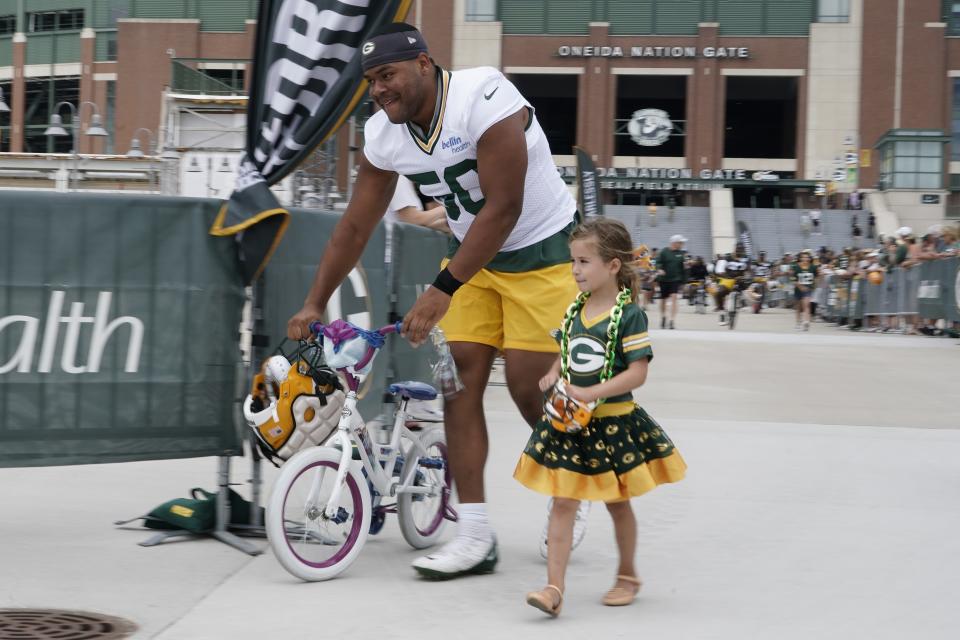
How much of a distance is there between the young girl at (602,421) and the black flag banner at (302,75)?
166 cm

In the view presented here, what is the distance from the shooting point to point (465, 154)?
461 centimetres

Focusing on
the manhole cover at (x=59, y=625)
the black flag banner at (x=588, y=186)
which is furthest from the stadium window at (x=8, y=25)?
the manhole cover at (x=59, y=625)

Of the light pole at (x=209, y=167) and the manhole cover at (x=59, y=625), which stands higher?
the light pole at (x=209, y=167)

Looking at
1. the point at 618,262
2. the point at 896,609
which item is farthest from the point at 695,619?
the point at 618,262

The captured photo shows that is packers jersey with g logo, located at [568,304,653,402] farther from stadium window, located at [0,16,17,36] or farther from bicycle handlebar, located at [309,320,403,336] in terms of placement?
stadium window, located at [0,16,17,36]

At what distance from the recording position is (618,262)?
4328 mm

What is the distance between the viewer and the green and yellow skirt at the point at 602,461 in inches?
168

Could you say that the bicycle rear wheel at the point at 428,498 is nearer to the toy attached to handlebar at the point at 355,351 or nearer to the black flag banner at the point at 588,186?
the toy attached to handlebar at the point at 355,351

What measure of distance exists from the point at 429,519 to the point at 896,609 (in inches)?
77.9

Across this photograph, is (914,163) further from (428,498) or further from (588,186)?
(428,498)

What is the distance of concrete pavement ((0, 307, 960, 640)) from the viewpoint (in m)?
4.18

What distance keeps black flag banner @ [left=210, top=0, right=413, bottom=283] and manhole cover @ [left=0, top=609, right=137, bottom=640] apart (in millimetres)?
2073

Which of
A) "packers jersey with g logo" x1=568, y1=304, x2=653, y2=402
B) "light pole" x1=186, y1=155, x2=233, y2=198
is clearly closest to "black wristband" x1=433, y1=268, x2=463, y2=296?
"packers jersey with g logo" x1=568, y1=304, x2=653, y2=402

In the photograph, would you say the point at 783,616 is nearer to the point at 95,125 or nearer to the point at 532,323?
the point at 532,323
